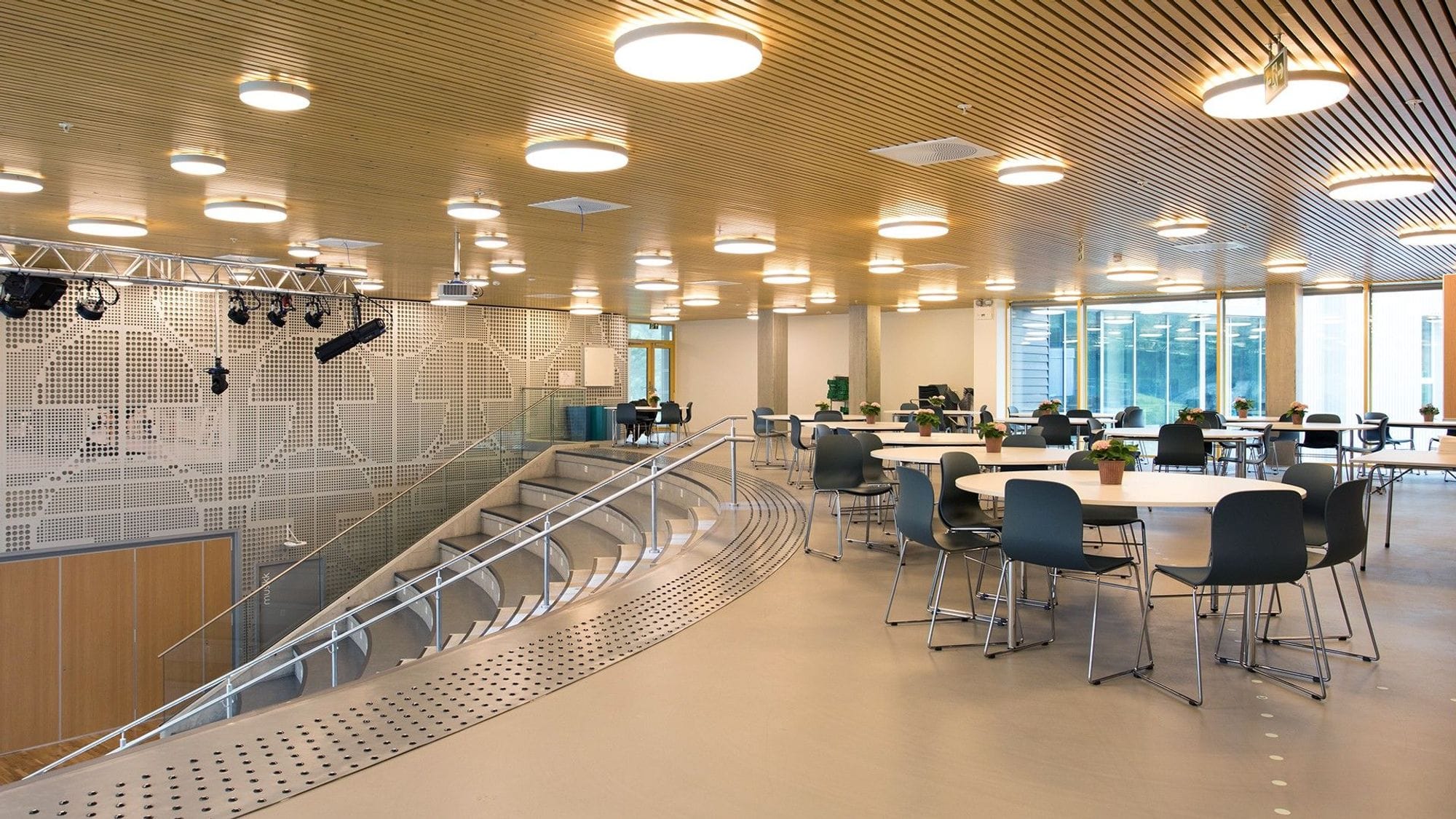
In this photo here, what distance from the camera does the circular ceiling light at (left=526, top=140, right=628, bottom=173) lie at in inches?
229

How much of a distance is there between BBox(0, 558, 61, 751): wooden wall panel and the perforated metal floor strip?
1031 centimetres

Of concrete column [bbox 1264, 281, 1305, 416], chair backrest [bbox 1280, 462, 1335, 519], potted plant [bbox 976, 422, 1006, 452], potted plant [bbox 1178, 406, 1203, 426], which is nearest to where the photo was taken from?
chair backrest [bbox 1280, 462, 1335, 519]

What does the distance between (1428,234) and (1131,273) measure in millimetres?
3978

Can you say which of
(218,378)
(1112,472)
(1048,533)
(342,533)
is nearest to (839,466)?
(1112,472)

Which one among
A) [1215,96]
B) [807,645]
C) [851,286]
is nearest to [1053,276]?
[851,286]

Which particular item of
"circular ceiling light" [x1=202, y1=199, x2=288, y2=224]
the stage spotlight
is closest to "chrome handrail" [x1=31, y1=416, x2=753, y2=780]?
"circular ceiling light" [x1=202, y1=199, x2=288, y2=224]

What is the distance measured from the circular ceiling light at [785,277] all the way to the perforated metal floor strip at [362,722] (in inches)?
306

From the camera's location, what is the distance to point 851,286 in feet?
49.6

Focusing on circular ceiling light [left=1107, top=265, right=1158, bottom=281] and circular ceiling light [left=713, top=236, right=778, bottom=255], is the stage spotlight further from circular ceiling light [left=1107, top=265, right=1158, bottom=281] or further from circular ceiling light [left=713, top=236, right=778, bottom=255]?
circular ceiling light [left=1107, top=265, right=1158, bottom=281]

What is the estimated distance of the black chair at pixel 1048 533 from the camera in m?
4.24

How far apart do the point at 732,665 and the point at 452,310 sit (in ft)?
47.2

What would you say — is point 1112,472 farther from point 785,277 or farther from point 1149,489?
point 785,277

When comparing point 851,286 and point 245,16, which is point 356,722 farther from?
point 851,286

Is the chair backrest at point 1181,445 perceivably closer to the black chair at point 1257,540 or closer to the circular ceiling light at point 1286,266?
the circular ceiling light at point 1286,266
